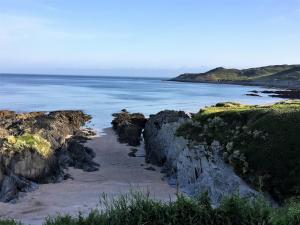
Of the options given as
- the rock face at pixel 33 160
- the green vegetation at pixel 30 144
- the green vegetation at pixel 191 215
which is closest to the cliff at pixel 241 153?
the green vegetation at pixel 191 215

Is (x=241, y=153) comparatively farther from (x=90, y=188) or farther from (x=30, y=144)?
(x=30, y=144)

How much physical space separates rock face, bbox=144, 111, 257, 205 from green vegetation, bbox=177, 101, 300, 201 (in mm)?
451

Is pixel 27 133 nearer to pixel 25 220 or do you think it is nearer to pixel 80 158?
pixel 80 158

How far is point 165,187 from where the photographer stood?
3250 cm

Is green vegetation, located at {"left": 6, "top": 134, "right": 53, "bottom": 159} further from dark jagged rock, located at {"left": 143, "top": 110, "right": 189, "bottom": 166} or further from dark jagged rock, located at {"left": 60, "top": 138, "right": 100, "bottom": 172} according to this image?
dark jagged rock, located at {"left": 143, "top": 110, "right": 189, "bottom": 166}

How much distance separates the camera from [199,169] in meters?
28.0

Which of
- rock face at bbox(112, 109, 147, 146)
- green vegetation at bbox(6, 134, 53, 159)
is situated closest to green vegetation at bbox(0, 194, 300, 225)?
green vegetation at bbox(6, 134, 53, 159)

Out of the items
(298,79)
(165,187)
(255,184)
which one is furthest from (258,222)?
(298,79)

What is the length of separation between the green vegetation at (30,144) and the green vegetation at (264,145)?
1234 cm

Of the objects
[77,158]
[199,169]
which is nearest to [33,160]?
[77,158]

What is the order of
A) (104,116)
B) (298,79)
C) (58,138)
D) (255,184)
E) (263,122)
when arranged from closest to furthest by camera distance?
(255,184) → (263,122) → (58,138) → (104,116) → (298,79)

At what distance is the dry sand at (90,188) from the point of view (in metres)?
26.0

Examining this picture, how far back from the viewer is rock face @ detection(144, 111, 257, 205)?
2417 centimetres

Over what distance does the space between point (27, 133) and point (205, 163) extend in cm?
1637
